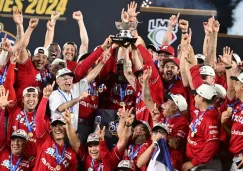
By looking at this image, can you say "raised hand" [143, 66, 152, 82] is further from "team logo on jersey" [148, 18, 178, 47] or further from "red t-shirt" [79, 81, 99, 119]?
"team logo on jersey" [148, 18, 178, 47]

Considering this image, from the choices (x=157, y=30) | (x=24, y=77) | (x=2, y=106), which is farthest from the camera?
(x=157, y=30)

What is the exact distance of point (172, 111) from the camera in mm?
9391

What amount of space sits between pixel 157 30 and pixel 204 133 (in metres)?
4.23

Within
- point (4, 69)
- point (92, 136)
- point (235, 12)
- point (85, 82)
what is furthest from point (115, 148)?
point (235, 12)

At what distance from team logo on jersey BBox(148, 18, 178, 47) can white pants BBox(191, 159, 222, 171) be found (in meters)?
4.06

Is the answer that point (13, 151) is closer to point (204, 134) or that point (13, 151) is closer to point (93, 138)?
point (93, 138)

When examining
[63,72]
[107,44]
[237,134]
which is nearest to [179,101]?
[237,134]

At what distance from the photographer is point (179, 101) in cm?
941

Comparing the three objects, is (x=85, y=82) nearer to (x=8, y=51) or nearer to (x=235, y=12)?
(x=8, y=51)

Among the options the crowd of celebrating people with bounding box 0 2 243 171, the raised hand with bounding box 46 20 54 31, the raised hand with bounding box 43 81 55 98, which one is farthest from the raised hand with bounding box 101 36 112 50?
the raised hand with bounding box 46 20 54 31

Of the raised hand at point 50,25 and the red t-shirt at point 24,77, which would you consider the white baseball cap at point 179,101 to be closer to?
the red t-shirt at point 24,77

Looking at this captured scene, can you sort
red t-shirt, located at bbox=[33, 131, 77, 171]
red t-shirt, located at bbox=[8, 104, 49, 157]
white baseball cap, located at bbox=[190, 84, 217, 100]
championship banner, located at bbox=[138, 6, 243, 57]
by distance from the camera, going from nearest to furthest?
white baseball cap, located at bbox=[190, 84, 217, 100] → red t-shirt, located at bbox=[33, 131, 77, 171] → red t-shirt, located at bbox=[8, 104, 49, 157] → championship banner, located at bbox=[138, 6, 243, 57]

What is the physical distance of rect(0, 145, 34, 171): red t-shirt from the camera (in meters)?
9.71

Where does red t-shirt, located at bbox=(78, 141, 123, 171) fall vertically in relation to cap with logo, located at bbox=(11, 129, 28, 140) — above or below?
below
